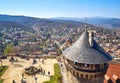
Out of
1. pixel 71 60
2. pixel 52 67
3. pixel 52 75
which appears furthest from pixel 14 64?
pixel 71 60

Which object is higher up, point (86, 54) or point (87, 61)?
point (86, 54)

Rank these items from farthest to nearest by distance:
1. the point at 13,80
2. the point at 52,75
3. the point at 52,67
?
the point at 52,67 → the point at 52,75 → the point at 13,80

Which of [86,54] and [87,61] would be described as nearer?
[87,61]

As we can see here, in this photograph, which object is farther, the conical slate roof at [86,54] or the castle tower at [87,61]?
the conical slate roof at [86,54]

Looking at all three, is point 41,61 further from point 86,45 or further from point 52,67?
point 86,45

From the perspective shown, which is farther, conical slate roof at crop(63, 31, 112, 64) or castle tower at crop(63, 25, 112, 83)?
conical slate roof at crop(63, 31, 112, 64)
